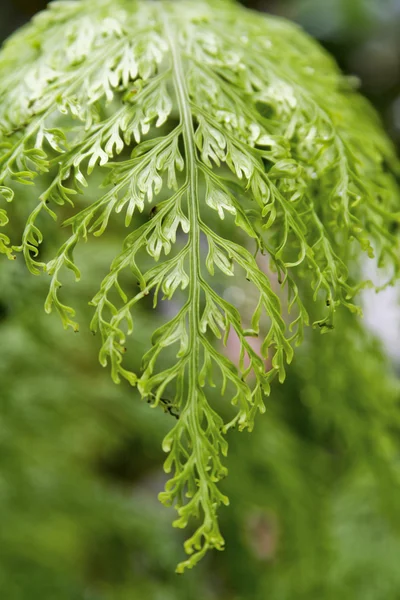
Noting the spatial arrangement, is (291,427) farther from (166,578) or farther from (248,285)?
(248,285)

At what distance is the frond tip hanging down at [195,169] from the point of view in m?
0.40

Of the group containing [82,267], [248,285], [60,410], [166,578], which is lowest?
[166,578]

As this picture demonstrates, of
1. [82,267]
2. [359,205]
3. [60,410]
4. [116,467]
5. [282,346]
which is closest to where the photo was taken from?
[282,346]

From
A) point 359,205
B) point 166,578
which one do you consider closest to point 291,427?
point 166,578

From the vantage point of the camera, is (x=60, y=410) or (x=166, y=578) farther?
(x=166, y=578)

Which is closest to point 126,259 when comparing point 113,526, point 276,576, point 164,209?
point 164,209

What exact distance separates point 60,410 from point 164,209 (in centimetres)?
87

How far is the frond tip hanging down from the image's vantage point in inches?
15.8

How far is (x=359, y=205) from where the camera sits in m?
0.50

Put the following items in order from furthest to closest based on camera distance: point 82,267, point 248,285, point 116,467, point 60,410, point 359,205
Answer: point 116,467, point 60,410, point 82,267, point 248,285, point 359,205

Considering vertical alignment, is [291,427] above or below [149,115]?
below

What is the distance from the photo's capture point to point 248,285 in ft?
2.87

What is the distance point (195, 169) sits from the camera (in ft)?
1.45

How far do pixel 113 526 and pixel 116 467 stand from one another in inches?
33.8
